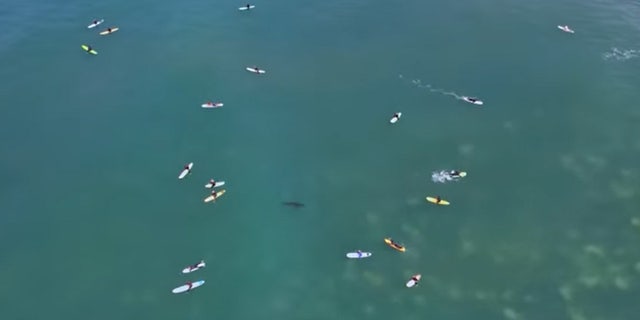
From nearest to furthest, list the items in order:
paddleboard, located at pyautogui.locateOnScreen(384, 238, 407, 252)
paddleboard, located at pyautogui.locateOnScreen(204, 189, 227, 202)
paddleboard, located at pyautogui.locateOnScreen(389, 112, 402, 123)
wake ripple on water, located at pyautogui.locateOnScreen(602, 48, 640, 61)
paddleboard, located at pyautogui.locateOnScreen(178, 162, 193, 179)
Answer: paddleboard, located at pyautogui.locateOnScreen(384, 238, 407, 252) → paddleboard, located at pyautogui.locateOnScreen(204, 189, 227, 202) → paddleboard, located at pyautogui.locateOnScreen(178, 162, 193, 179) → paddleboard, located at pyautogui.locateOnScreen(389, 112, 402, 123) → wake ripple on water, located at pyautogui.locateOnScreen(602, 48, 640, 61)

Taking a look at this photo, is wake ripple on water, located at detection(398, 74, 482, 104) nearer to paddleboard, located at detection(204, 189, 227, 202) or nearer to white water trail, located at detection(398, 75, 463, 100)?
white water trail, located at detection(398, 75, 463, 100)

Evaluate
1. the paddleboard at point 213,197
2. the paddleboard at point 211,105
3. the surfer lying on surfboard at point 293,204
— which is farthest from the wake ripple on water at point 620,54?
the paddleboard at point 213,197

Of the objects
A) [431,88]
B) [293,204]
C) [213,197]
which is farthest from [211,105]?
[431,88]

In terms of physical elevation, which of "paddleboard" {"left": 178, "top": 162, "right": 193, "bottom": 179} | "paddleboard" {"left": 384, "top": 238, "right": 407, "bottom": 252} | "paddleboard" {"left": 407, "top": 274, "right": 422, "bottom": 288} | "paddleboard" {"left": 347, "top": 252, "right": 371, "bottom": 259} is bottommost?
"paddleboard" {"left": 407, "top": 274, "right": 422, "bottom": 288}

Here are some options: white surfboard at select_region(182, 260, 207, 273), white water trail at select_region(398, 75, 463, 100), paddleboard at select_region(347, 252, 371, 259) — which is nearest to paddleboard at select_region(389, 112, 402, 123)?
white water trail at select_region(398, 75, 463, 100)

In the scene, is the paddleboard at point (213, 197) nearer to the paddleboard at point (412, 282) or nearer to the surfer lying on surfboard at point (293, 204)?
the surfer lying on surfboard at point (293, 204)

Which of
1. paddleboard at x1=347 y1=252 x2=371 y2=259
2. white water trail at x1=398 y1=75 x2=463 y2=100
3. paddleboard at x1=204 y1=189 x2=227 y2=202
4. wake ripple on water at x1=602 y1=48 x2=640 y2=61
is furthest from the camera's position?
wake ripple on water at x1=602 y1=48 x2=640 y2=61
